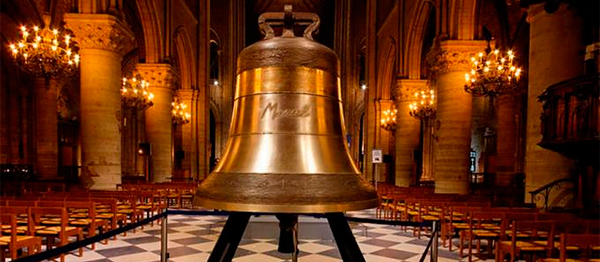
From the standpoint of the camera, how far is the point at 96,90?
1002 centimetres

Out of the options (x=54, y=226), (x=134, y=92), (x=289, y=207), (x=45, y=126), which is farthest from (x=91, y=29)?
(x=45, y=126)

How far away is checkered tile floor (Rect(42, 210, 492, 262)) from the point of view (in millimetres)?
6102

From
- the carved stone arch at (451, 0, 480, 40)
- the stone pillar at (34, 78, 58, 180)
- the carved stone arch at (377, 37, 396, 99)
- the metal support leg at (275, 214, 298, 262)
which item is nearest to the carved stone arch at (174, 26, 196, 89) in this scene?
the stone pillar at (34, 78, 58, 180)

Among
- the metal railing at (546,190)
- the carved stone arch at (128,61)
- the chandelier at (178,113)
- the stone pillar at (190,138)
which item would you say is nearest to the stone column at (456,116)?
the metal railing at (546,190)

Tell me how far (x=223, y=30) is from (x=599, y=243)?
28.1 metres

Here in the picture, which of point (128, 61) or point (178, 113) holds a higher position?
point (128, 61)

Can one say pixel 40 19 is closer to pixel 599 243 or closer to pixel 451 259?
pixel 451 259

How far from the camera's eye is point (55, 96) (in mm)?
18516

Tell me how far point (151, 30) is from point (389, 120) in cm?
1169

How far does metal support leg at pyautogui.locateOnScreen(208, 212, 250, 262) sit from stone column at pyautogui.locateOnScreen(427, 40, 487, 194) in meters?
11.4

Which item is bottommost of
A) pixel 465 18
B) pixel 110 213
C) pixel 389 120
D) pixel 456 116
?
pixel 110 213

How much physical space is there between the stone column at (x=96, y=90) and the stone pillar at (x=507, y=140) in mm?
17323

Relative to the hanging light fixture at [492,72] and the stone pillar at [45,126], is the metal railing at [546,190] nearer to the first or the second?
the hanging light fixture at [492,72]

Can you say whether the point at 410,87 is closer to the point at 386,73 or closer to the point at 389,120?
the point at 389,120
